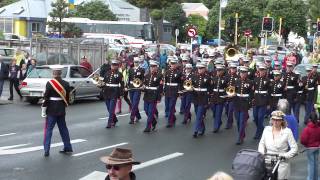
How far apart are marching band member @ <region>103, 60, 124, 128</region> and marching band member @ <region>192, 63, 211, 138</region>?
2.04 m

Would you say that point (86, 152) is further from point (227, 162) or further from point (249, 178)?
point (249, 178)

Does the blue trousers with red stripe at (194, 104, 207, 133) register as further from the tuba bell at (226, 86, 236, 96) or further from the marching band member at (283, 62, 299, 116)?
Answer: the marching band member at (283, 62, 299, 116)

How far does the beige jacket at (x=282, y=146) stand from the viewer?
9.05 meters

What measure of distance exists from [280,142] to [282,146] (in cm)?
6

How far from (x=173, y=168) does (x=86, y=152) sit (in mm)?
2322

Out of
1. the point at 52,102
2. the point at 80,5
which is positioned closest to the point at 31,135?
the point at 52,102

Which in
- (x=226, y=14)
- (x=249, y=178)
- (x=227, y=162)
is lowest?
(x=227, y=162)

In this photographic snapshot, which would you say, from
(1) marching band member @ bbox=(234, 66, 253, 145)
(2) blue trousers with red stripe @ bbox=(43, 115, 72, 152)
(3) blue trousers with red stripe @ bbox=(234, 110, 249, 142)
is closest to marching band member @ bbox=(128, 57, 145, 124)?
(1) marching band member @ bbox=(234, 66, 253, 145)

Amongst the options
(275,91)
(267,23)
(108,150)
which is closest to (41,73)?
(275,91)

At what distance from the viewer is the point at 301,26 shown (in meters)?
79.1

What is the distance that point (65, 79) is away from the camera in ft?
76.6

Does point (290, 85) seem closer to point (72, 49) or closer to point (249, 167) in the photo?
point (249, 167)

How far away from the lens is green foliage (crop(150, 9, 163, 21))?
256 feet

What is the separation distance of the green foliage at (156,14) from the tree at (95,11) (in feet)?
Answer: 15.8
